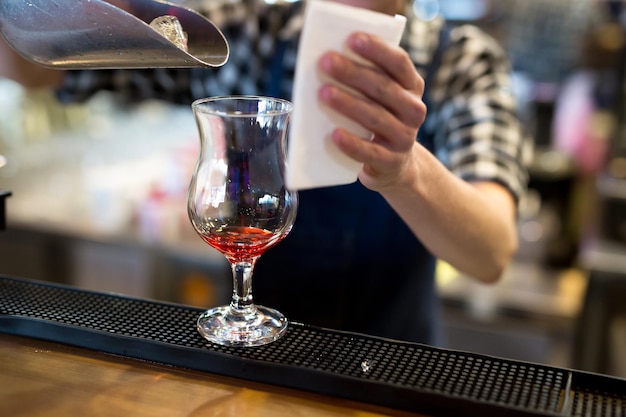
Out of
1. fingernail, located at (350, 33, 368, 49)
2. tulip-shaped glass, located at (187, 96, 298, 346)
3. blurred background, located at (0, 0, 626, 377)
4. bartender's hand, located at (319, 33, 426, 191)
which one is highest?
fingernail, located at (350, 33, 368, 49)

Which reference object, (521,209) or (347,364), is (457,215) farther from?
(521,209)

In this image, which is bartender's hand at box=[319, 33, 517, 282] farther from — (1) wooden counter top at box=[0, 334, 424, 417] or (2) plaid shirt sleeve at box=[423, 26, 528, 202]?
(1) wooden counter top at box=[0, 334, 424, 417]

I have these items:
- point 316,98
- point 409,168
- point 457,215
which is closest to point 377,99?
point 316,98

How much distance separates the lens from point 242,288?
0.98 meters

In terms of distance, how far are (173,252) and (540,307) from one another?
1.28 m

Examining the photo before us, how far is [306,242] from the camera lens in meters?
1.82

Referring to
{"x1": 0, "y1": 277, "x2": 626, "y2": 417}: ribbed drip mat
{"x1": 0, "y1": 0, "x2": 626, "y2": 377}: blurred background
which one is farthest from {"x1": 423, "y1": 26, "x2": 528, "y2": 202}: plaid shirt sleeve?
{"x1": 0, "y1": 0, "x2": 626, "y2": 377}: blurred background

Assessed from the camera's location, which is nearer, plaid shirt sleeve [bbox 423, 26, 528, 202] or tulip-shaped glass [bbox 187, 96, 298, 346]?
tulip-shaped glass [bbox 187, 96, 298, 346]

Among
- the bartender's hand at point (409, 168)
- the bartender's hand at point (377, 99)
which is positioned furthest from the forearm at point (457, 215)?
the bartender's hand at point (377, 99)

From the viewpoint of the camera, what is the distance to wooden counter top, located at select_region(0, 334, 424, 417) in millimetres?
866

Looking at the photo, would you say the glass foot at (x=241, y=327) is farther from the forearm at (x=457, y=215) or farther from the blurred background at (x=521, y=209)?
the blurred background at (x=521, y=209)

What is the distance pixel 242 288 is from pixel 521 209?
74.6 inches

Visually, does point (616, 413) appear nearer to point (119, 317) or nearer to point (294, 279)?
point (119, 317)

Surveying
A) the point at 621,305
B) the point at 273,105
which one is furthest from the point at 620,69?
the point at 273,105
